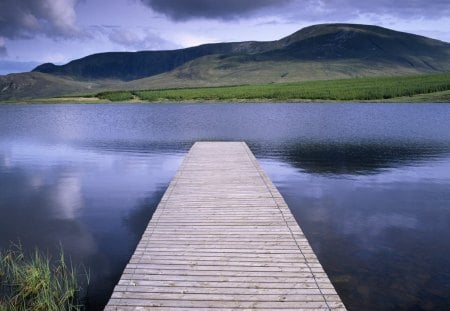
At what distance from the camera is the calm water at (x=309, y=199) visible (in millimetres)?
10641

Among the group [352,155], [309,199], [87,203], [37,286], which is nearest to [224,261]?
[37,286]

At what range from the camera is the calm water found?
419 inches

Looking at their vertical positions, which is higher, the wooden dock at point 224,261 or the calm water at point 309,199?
the wooden dock at point 224,261

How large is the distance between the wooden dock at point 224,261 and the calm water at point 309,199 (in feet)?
4.99

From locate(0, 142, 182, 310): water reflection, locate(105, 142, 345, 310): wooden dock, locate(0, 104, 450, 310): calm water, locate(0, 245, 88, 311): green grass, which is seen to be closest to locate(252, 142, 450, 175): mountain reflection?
locate(0, 104, 450, 310): calm water

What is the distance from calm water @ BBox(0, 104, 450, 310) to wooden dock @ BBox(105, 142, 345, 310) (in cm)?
152

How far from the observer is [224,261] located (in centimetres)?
888

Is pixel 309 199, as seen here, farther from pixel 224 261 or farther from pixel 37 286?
pixel 37 286

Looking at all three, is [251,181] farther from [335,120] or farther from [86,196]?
[335,120]

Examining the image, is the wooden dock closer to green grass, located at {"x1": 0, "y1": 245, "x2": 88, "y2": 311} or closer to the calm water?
the calm water

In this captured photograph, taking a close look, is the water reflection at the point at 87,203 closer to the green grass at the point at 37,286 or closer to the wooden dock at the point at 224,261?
the green grass at the point at 37,286

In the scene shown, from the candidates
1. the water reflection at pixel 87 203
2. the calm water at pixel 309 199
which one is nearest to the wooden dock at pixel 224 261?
the calm water at pixel 309 199

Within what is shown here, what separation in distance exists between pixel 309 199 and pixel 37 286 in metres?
11.1

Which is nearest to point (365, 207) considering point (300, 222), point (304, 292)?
point (300, 222)
